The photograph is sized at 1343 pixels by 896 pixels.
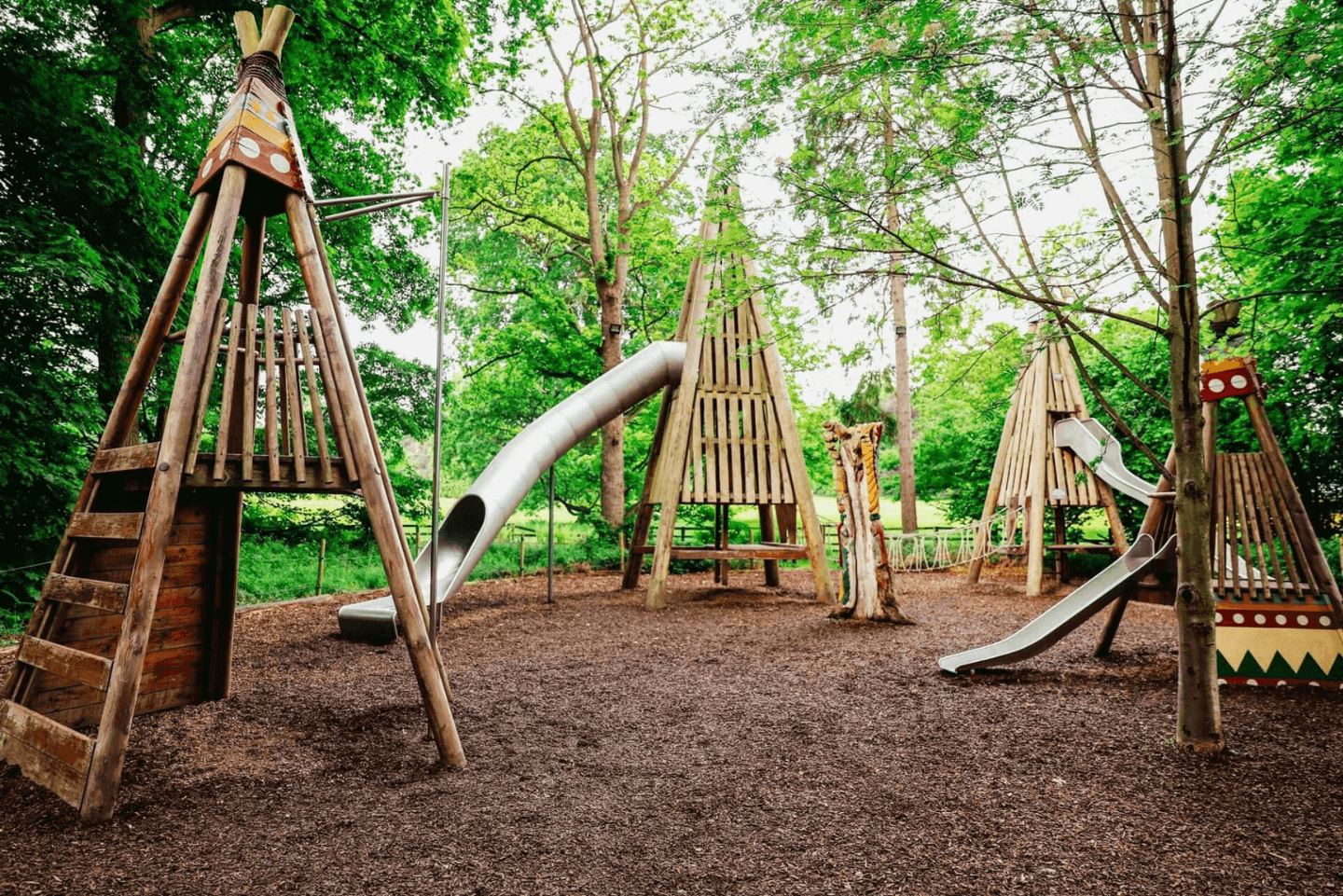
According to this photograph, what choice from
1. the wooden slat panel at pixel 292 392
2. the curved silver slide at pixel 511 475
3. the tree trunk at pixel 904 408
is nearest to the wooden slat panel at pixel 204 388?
the wooden slat panel at pixel 292 392

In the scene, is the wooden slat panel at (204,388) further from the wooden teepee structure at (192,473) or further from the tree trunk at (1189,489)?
the tree trunk at (1189,489)

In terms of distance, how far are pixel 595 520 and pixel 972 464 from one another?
8.57 metres

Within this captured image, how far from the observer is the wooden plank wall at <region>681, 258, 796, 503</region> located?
361 inches

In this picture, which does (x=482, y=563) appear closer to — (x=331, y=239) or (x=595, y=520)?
(x=595, y=520)

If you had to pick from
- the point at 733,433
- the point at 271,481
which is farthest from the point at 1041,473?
the point at 271,481

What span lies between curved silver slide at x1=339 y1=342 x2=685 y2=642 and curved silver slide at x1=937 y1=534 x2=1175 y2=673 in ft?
14.7

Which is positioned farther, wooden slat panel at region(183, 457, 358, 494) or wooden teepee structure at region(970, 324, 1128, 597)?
wooden teepee structure at region(970, 324, 1128, 597)

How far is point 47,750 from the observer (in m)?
3.33

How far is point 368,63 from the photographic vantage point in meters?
9.49

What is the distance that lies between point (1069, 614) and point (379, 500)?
4.99 metres

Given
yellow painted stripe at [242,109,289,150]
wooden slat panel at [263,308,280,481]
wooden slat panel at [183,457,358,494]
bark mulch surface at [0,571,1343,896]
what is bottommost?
bark mulch surface at [0,571,1343,896]

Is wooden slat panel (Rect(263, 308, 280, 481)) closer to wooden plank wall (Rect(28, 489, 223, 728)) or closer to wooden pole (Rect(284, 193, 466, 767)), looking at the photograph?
wooden pole (Rect(284, 193, 466, 767))

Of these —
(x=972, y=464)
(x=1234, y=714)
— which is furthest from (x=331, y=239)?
(x=972, y=464)

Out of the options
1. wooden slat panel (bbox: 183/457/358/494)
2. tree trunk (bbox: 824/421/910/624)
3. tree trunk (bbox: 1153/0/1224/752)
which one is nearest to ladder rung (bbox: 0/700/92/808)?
wooden slat panel (bbox: 183/457/358/494)
